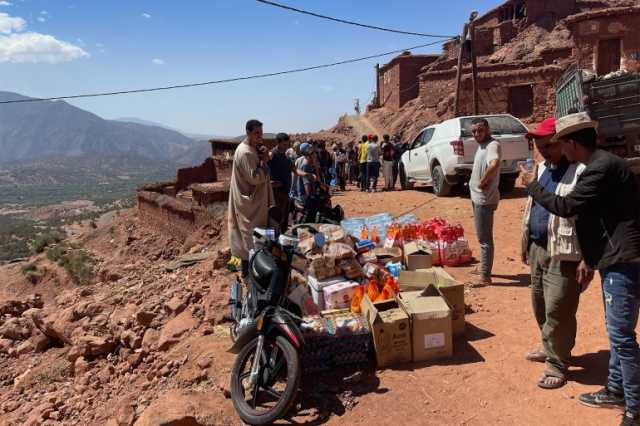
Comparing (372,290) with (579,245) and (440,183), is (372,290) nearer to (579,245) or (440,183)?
(579,245)

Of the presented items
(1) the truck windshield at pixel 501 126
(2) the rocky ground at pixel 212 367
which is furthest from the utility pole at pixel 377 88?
(2) the rocky ground at pixel 212 367

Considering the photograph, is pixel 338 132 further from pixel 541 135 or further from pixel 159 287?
pixel 541 135

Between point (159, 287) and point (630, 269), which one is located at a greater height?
point (630, 269)

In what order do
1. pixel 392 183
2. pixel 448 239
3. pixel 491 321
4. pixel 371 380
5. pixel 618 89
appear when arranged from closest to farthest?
pixel 371 380 < pixel 491 321 < pixel 448 239 < pixel 618 89 < pixel 392 183

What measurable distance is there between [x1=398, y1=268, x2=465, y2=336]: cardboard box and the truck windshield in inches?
245

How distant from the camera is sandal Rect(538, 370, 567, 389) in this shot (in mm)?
3549

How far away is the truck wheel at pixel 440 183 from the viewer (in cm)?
1127

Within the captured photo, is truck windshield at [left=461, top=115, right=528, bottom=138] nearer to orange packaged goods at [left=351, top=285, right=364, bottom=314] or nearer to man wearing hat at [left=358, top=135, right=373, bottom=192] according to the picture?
man wearing hat at [left=358, top=135, right=373, bottom=192]

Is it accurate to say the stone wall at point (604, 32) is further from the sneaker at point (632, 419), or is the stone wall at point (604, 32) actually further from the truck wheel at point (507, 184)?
the sneaker at point (632, 419)

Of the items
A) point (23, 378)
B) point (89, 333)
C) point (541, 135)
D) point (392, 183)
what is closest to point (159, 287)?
point (89, 333)

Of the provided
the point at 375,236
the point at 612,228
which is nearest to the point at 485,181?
the point at 375,236

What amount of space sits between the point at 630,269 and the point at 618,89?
26.6 ft

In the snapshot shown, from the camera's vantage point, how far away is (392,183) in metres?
15.0

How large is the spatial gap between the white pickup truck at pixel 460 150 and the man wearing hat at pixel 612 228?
22.8 ft
